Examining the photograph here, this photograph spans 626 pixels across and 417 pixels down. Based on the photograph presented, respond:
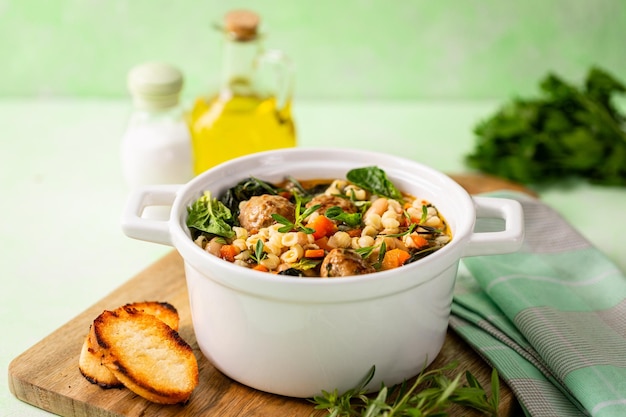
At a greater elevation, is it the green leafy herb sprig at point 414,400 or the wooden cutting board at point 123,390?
the green leafy herb sprig at point 414,400

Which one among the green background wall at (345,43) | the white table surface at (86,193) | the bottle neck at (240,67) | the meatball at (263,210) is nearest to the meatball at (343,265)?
the meatball at (263,210)

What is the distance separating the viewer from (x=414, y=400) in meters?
1.85

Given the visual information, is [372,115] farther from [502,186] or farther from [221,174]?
[221,174]

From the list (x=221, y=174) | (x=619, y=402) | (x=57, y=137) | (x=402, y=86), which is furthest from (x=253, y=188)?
(x=402, y=86)

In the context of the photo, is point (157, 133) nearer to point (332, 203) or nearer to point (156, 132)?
point (156, 132)

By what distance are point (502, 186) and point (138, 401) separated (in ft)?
5.85

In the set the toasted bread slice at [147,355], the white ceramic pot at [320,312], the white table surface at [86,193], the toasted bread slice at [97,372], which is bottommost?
the white table surface at [86,193]

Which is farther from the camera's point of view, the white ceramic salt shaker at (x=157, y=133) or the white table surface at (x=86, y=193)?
the white ceramic salt shaker at (x=157, y=133)

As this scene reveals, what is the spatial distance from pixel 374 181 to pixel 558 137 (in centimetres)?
131

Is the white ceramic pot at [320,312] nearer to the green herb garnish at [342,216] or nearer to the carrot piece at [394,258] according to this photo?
the carrot piece at [394,258]

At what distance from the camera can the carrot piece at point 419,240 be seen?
2.11 m

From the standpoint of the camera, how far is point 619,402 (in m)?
1.99

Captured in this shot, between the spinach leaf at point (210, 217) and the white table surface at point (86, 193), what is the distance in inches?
24.6

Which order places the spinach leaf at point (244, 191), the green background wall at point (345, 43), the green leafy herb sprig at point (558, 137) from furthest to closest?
the green background wall at point (345, 43), the green leafy herb sprig at point (558, 137), the spinach leaf at point (244, 191)
